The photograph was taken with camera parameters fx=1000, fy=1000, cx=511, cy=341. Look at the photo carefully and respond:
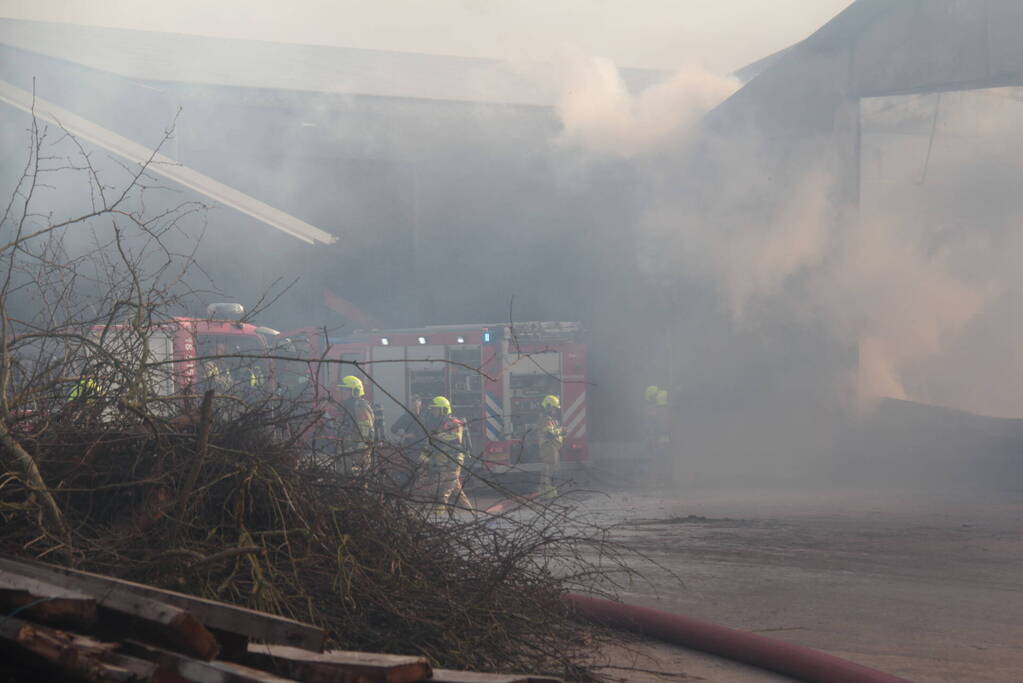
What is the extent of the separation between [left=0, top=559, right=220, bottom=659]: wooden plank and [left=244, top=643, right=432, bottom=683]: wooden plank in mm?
156

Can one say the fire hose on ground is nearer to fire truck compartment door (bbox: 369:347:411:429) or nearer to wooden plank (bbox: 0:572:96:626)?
wooden plank (bbox: 0:572:96:626)

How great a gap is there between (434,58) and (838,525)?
58.4 ft

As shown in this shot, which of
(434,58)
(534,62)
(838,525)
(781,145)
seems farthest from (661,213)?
(434,58)

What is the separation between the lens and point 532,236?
20.3 metres

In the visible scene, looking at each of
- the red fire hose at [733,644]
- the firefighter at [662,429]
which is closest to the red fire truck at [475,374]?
the firefighter at [662,429]

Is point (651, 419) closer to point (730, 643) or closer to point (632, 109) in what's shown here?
point (632, 109)

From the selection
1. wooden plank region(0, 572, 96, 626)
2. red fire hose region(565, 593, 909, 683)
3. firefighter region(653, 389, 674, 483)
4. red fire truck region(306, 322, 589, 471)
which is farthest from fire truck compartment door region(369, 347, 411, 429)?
wooden plank region(0, 572, 96, 626)

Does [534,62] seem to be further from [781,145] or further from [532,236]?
[781,145]

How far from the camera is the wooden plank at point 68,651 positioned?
240cm

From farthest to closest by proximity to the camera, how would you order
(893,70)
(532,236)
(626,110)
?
(532,236)
(626,110)
(893,70)

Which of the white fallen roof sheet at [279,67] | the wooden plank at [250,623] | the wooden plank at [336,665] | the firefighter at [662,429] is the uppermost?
the white fallen roof sheet at [279,67]

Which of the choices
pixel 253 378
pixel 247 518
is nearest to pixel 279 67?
pixel 253 378

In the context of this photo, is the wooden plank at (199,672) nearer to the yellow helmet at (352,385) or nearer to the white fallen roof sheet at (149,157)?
the white fallen roof sheet at (149,157)

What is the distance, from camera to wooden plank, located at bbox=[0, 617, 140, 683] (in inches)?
94.7
